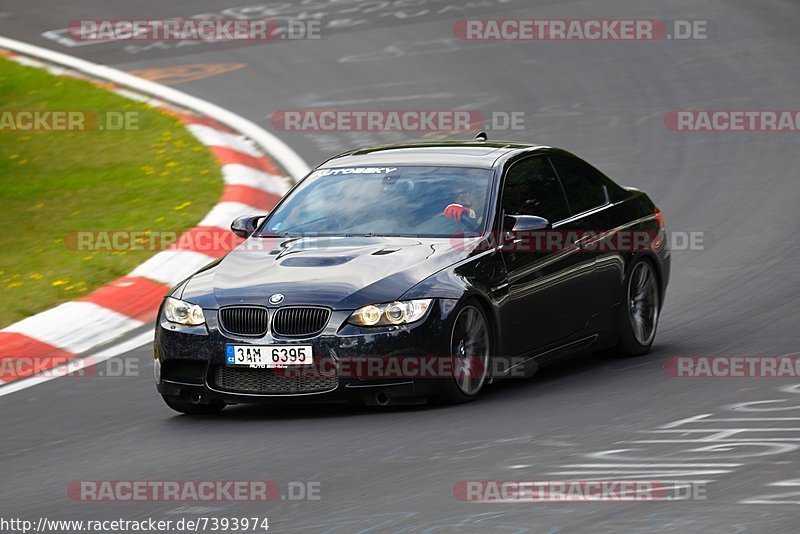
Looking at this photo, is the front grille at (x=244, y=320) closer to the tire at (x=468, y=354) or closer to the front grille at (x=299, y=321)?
the front grille at (x=299, y=321)

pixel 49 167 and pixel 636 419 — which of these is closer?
pixel 636 419

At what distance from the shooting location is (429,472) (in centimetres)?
719

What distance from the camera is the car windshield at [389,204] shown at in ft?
30.8

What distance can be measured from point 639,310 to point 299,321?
304cm

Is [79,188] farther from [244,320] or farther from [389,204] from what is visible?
[244,320]

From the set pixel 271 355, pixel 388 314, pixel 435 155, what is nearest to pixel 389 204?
pixel 435 155

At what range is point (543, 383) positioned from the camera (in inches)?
378

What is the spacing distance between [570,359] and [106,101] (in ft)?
31.6

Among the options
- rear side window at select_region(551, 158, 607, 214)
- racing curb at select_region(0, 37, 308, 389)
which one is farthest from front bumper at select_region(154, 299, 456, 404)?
racing curb at select_region(0, 37, 308, 389)

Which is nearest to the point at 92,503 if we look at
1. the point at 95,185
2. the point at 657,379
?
the point at 657,379

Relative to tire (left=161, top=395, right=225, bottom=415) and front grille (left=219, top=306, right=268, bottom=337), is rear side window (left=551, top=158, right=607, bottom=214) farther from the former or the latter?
tire (left=161, top=395, right=225, bottom=415)

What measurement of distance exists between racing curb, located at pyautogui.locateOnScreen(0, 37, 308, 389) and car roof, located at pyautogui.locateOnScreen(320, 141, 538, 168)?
2.27m

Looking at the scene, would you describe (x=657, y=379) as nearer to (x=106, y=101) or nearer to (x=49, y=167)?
(x=49, y=167)

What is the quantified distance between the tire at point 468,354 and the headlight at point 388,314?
0.78ft
